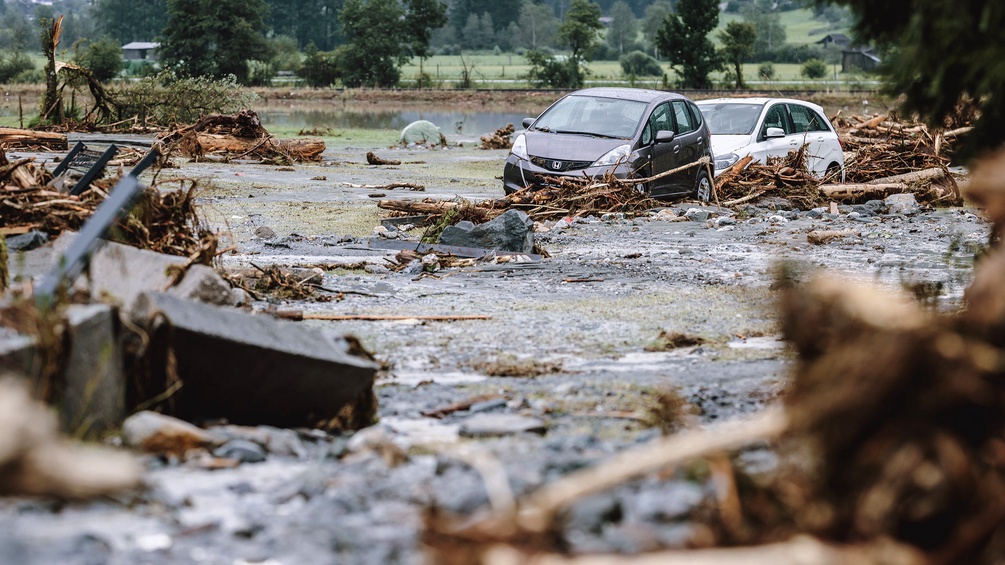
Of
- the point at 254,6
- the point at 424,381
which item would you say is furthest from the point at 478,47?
the point at 424,381

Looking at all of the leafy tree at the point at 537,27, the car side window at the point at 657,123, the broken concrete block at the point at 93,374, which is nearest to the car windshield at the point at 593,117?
the car side window at the point at 657,123

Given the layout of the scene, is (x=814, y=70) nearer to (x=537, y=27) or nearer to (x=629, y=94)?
(x=537, y=27)

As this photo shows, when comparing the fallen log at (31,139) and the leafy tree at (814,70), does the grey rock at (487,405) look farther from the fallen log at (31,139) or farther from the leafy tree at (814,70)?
the leafy tree at (814,70)

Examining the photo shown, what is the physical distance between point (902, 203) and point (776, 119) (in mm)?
2969

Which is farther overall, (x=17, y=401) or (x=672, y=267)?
(x=672, y=267)

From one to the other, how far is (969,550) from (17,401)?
2762 millimetres

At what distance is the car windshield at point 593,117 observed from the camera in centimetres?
1738

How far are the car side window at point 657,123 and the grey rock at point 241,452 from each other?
12.8 m

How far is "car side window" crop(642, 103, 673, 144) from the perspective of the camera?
57.0 feet

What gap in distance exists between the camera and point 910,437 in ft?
10.9

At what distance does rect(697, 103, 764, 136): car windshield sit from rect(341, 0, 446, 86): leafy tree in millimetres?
72851

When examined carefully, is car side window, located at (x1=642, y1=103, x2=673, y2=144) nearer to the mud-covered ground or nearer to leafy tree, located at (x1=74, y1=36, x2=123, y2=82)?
the mud-covered ground

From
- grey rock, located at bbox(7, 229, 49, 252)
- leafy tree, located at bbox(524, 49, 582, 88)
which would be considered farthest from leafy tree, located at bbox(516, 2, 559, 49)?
grey rock, located at bbox(7, 229, 49, 252)

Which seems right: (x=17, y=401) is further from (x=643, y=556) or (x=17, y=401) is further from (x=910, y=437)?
(x=910, y=437)
